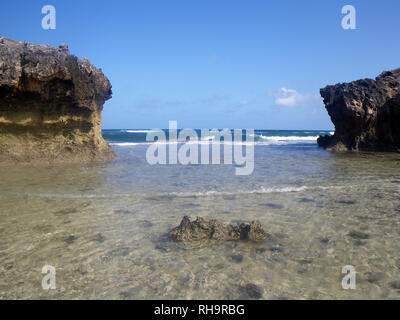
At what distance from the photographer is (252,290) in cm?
277

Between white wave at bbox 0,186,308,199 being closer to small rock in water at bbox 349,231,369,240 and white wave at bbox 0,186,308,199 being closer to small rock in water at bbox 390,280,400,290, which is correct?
small rock in water at bbox 349,231,369,240

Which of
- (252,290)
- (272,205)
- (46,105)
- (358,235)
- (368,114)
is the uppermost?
(368,114)

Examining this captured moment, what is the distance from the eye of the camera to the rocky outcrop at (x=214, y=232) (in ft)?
13.1

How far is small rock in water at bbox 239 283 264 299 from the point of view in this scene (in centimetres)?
268

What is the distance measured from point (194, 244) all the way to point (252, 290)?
3.98 feet

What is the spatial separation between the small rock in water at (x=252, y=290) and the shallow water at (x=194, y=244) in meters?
0.02

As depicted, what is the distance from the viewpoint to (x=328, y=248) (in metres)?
3.70

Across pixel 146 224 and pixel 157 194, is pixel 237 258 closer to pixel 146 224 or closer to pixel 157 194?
pixel 146 224

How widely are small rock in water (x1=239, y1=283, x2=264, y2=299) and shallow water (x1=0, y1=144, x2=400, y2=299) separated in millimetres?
19

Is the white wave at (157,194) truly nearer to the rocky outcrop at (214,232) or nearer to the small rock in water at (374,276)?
the rocky outcrop at (214,232)

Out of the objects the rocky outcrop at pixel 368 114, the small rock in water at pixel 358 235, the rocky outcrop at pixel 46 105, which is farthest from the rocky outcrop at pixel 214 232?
the rocky outcrop at pixel 368 114

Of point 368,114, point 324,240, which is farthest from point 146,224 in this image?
point 368,114

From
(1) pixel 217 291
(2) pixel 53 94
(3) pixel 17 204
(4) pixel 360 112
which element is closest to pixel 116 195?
(3) pixel 17 204

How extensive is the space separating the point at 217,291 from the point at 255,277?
48 cm
